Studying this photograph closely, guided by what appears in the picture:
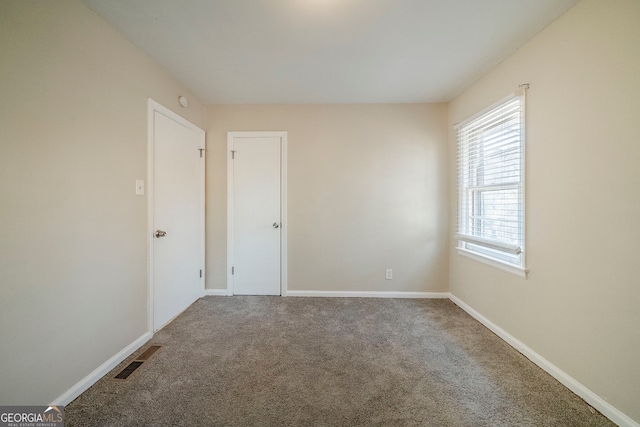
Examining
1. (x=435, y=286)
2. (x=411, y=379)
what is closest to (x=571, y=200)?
(x=411, y=379)

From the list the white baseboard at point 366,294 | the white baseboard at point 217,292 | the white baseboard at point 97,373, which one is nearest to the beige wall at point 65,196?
the white baseboard at point 97,373

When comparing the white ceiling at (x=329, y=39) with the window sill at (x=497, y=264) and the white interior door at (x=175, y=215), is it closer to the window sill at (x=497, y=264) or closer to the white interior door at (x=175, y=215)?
the white interior door at (x=175, y=215)

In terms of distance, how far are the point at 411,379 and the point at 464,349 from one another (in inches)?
25.9

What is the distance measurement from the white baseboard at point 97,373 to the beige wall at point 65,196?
0.14 ft

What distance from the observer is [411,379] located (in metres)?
1.60

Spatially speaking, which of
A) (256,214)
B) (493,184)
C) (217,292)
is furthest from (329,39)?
(217,292)

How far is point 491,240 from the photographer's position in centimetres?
221

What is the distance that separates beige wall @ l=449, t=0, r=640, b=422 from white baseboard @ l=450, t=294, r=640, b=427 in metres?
0.04

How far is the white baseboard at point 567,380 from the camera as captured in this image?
49.9 inches

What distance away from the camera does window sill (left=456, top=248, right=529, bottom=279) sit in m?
1.89

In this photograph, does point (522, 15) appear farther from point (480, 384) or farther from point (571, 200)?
point (480, 384)

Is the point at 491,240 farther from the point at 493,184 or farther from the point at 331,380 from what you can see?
the point at 331,380

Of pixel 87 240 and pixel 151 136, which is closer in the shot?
pixel 87 240

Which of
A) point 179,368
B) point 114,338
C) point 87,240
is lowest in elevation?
point 179,368
